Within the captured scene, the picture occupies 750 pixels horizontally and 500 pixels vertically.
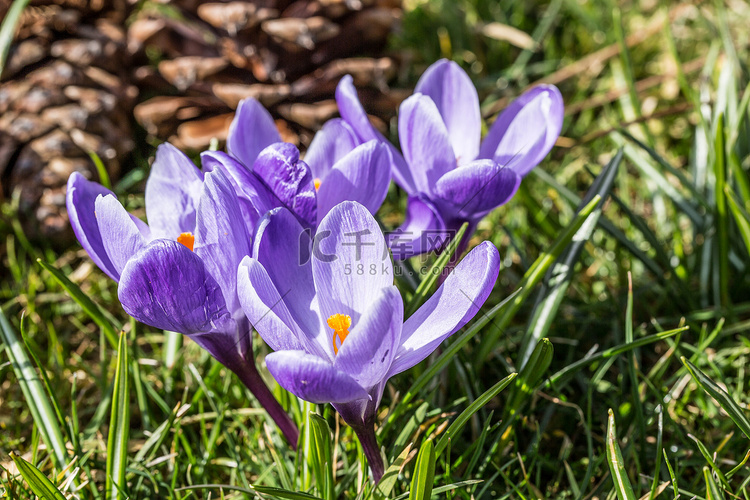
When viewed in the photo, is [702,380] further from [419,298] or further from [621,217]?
[621,217]

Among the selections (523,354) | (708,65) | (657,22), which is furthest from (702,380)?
(657,22)

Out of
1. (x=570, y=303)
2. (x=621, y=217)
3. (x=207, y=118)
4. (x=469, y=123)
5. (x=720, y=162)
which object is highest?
(x=207, y=118)

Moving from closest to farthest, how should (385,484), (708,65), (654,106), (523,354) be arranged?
(385,484)
(523,354)
(708,65)
(654,106)

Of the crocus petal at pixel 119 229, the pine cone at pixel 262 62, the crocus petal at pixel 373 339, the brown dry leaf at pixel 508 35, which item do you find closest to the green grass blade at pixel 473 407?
the crocus petal at pixel 373 339

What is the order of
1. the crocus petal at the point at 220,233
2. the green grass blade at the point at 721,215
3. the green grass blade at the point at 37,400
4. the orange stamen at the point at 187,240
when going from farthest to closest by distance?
1. the green grass blade at the point at 721,215
2. the green grass blade at the point at 37,400
3. the orange stamen at the point at 187,240
4. the crocus petal at the point at 220,233

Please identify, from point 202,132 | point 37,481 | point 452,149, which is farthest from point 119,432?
point 202,132

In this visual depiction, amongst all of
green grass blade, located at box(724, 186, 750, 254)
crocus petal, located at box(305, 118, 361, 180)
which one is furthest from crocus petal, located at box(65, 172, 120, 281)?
green grass blade, located at box(724, 186, 750, 254)

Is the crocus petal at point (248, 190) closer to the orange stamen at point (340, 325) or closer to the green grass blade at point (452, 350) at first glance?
the orange stamen at point (340, 325)
